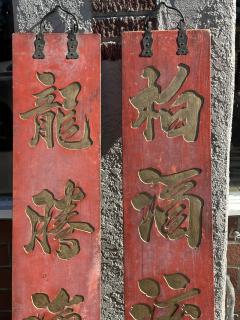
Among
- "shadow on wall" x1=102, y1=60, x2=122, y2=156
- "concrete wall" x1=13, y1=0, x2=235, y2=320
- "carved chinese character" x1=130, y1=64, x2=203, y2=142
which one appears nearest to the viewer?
"carved chinese character" x1=130, y1=64, x2=203, y2=142

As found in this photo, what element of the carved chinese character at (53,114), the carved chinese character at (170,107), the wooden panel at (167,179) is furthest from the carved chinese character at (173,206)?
the carved chinese character at (53,114)

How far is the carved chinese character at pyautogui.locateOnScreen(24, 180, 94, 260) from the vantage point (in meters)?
2.42

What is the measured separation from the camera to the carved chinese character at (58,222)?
7.95 feet

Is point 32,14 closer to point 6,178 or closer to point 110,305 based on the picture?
point 6,178

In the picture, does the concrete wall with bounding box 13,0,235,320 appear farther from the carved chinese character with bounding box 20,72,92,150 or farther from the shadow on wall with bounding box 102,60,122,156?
the carved chinese character with bounding box 20,72,92,150

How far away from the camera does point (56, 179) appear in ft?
7.95

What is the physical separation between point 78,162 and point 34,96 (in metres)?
0.35

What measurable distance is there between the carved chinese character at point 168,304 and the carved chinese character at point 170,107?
635 millimetres

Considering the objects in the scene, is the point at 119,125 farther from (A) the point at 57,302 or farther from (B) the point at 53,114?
(A) the point at 57,302

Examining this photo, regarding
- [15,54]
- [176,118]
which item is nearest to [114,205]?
[176,118]

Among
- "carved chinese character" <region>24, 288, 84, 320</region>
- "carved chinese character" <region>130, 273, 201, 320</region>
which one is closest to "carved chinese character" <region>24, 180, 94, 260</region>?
"carved chinese character" <region>24, 288, 84, 320</region>

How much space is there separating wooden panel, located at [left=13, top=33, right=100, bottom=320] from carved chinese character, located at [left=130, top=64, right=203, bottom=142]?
0.69 ft

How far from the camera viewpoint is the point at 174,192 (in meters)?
2.38

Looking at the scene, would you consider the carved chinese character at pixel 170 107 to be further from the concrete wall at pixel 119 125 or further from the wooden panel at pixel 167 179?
the concrete wall at pixel 119 125
